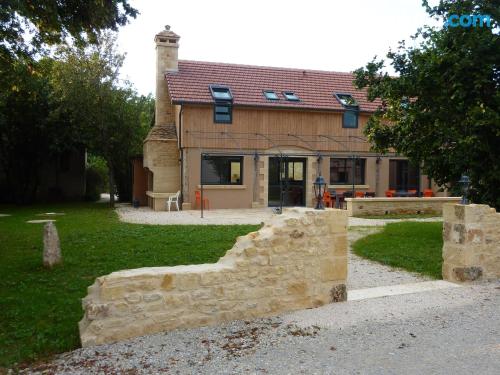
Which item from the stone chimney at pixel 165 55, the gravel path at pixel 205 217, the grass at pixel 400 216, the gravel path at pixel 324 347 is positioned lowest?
the gravel path at pixel 324 347

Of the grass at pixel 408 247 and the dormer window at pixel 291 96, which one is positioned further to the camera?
the dormer window at pixel 291 96

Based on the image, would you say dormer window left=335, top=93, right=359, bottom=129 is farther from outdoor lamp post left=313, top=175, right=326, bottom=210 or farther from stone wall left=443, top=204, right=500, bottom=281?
outdoor lamp post left=313, top=175, right=326, bottom=210

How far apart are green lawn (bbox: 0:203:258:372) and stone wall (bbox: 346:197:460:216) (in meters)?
5.69

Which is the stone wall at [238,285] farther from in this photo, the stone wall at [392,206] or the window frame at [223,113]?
the window frame at [223,113]

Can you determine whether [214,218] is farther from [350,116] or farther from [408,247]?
[350,116]

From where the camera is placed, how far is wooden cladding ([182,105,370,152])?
67.7 feet

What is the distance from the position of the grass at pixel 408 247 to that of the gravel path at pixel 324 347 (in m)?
2.74

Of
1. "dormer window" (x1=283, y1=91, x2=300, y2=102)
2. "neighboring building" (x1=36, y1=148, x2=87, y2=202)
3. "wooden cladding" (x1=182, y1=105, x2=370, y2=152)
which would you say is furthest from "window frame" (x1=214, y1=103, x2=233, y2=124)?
"neighboring building" (x1=36, y1=148, x2=87, y2=202)

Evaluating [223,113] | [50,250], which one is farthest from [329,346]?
[223,113]

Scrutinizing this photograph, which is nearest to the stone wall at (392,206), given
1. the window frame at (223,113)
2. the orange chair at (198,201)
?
the orange chair at (198,201)

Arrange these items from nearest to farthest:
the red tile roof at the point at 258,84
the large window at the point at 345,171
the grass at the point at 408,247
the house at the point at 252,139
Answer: the grass at the point at 408,247 → the house at the point at 252,139 → the red tile roof at the point at 258,84 → the large window at the point at 345,171

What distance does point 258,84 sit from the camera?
22.8m

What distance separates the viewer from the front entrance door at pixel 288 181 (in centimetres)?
2200

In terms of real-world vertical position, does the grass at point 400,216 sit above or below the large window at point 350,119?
below
